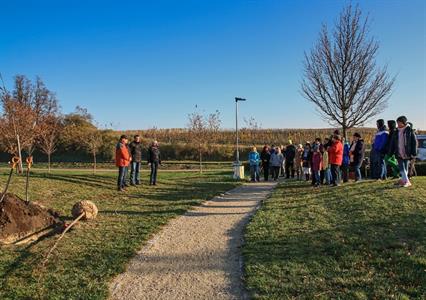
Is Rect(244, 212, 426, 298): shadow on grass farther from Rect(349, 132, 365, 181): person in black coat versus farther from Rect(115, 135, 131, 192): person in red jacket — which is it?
Rect(115, 135, 131, 192): person in red jacket

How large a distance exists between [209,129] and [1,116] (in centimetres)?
1487

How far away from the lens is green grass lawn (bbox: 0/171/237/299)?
5.02 m

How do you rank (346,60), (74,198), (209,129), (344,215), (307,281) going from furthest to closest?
(209,129) < (346,60) < (74,198) < (344,215) < (307,281)

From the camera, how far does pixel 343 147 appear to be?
44.4 feet

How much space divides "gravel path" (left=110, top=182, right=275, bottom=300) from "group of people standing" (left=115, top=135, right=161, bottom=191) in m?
4.88

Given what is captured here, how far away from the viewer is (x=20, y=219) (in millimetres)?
7605

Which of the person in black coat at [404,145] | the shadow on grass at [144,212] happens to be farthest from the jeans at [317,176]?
the shadow on grass at [144,212]

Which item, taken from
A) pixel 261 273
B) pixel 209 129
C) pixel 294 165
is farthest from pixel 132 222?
pixel 209 129

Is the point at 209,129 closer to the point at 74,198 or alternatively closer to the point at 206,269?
the point at 74,198

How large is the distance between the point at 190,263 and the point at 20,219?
3.63m

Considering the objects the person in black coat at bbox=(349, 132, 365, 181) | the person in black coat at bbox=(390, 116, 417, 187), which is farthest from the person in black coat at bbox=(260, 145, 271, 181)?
the person in black coat at bbox=(390, 116, 417, 187)

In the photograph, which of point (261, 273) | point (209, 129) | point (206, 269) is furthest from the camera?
point (209, 129)

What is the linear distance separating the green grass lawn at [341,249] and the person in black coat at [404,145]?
0.90 meters

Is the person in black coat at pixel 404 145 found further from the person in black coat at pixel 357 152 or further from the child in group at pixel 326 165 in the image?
the child in group at pixel 326 165
